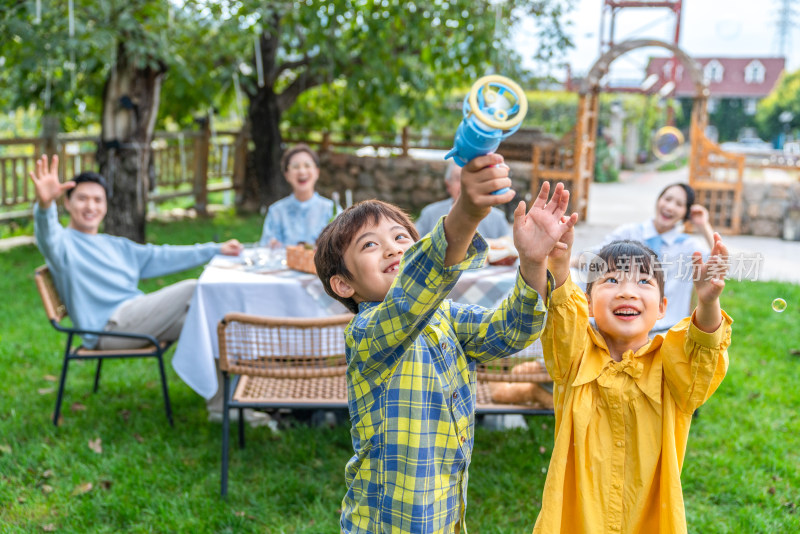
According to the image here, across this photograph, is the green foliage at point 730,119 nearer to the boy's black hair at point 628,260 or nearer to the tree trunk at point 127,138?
the tree trunk at point 127,138

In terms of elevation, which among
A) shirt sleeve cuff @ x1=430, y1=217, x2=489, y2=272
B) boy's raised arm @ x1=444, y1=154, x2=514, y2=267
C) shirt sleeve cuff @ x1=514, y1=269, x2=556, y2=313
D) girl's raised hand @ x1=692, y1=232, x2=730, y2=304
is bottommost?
shirt sleeve cuff @ x1=514, y1=269, x2=556, y2=313

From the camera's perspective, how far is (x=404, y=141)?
11875 millimetres

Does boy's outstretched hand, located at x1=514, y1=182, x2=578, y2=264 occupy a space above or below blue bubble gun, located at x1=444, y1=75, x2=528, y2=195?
below

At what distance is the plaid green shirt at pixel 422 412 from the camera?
61.6 inches

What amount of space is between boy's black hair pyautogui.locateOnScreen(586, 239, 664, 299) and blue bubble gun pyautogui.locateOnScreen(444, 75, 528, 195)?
779 millimetres

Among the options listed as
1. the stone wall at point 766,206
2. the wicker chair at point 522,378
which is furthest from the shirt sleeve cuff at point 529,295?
the stone wall at point 766,206

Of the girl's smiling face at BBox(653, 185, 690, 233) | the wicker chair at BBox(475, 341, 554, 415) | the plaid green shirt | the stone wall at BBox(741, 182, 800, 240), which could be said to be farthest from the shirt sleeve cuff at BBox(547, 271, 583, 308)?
the stone wall at BBox(741, 182, 800, 240)

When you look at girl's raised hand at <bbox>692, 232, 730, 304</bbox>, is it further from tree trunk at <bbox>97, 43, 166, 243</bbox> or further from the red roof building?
the red roof building

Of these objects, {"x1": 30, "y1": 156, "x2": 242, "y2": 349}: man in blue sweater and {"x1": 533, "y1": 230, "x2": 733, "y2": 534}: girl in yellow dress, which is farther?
→ {"x1": 30, "y1": 156, "x2": 242, "y2": 349}: man in blue sweater

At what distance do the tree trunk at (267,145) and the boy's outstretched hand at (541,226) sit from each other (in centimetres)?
1021

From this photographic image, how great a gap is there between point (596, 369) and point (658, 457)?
0.88 ft

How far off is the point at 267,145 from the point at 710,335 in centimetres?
1029

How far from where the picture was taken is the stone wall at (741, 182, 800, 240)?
10089 millimetres

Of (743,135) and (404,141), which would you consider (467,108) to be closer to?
(404,141)
